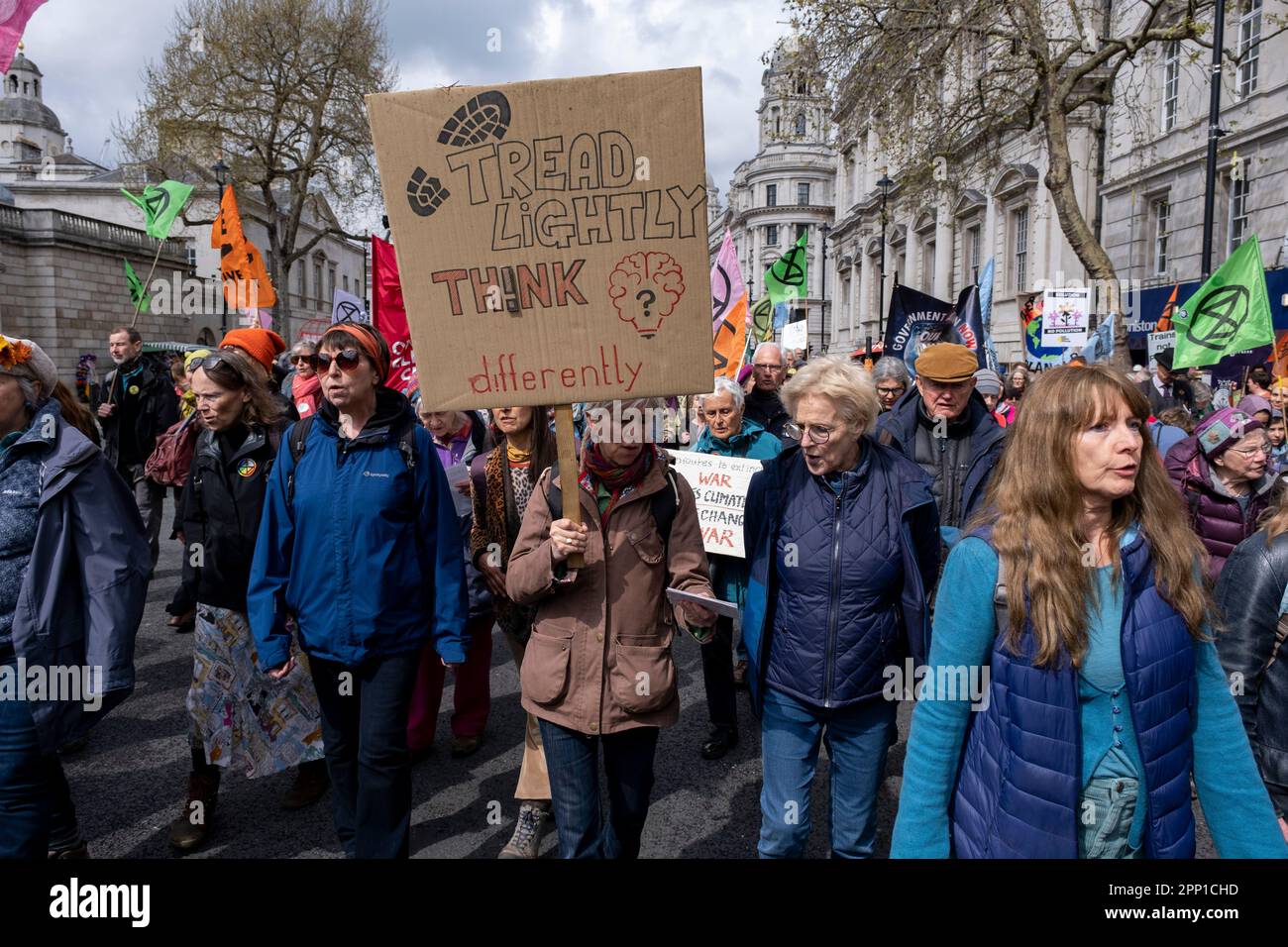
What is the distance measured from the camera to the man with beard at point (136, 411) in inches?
310

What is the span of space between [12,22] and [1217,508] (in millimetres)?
6188

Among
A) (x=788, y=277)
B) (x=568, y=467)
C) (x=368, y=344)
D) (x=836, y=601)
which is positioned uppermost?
(x=788, y=277)

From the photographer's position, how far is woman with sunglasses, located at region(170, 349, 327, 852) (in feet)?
12.5

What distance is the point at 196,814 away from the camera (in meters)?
3.85

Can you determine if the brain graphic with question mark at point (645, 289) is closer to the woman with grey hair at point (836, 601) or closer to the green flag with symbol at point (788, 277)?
the woman with grey hair at point (836, 601)

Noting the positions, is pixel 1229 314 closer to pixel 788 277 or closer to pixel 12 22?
pixel 788 277

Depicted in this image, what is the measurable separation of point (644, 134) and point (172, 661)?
5221 millimetres

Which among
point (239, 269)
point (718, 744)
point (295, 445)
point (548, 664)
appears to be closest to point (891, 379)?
point (718, 744)

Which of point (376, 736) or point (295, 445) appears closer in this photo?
point (376, 736)

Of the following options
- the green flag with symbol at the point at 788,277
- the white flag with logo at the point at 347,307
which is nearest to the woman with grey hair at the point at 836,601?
the white flag with logo at the point at 347,307

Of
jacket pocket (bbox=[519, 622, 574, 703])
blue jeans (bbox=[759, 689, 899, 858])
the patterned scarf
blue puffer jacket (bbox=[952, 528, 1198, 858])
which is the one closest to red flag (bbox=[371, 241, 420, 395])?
the patterned scarf

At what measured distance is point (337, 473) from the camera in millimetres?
3184

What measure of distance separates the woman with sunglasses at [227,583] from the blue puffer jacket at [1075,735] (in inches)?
120
